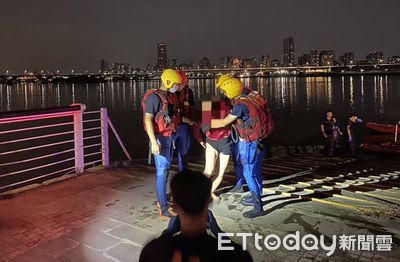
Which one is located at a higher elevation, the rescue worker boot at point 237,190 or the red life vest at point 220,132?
the red life vest at point 220,132

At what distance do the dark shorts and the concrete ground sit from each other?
26.5 inches

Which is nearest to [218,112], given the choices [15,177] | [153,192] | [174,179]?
[153,192]

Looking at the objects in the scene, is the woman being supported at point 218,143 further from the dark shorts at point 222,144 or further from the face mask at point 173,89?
the face mask at point 173,89

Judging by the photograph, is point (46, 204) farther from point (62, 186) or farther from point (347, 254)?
point (347, 254)

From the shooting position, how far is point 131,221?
4.46 m

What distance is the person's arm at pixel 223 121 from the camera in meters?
4.36

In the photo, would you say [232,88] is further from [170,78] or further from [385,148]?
[385,148]

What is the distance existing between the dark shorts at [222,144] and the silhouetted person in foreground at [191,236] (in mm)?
2987

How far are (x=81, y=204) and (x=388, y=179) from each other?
5061 mm

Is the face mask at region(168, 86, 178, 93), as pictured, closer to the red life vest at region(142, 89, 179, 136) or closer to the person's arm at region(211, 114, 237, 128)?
the red life vest at region(142, 89, 179, 136)

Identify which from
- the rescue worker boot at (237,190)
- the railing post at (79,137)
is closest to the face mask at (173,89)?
the rescue worker boot at (237,190)

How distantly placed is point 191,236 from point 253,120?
285 centimetres

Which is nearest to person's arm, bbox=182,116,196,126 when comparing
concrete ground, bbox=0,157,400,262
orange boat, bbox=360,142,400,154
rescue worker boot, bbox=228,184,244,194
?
concrete ground, bbox=0,157,400,262

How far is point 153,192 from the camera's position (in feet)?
18.5
